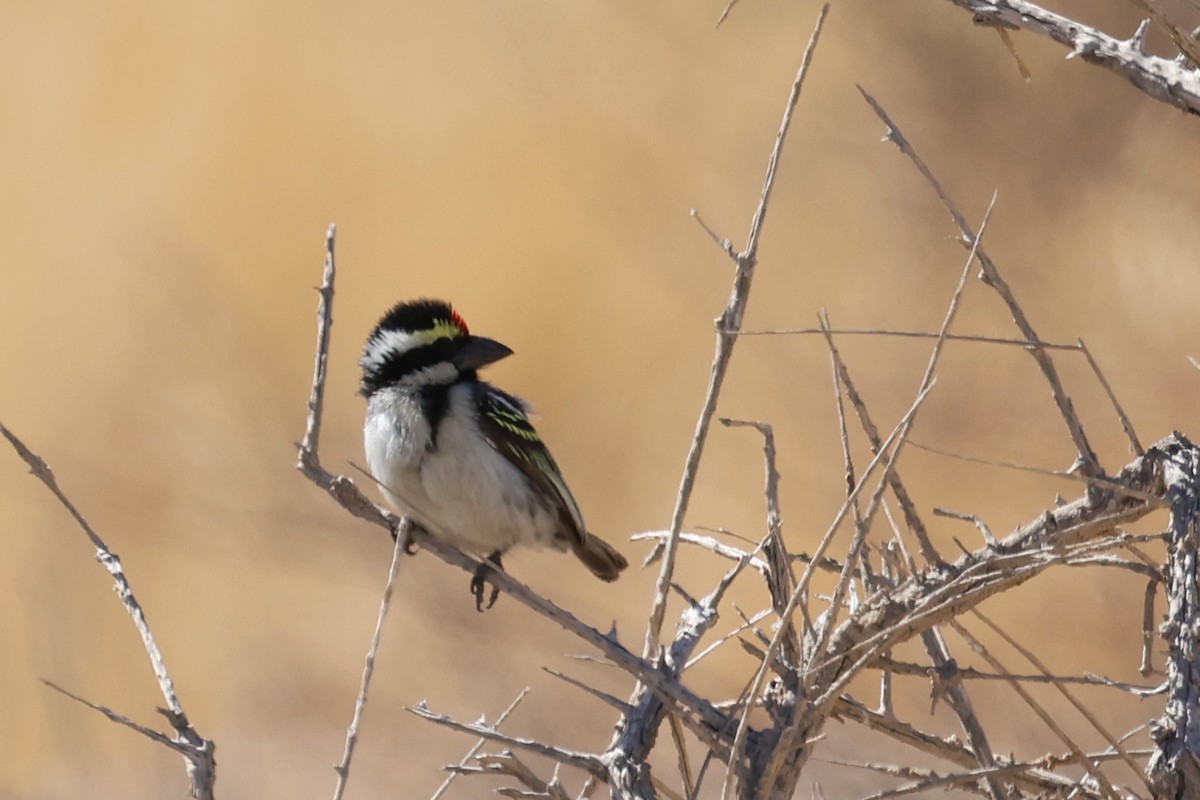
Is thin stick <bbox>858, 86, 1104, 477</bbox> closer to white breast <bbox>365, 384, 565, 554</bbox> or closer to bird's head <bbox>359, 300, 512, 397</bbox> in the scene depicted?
white breast <bbox>365, 384, 565, 554</bbox>

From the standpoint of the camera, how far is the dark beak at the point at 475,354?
11.1 feet

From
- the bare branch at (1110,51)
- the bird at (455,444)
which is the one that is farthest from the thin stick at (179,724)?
the bare branch at (1110,51)

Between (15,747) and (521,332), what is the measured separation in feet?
8.99

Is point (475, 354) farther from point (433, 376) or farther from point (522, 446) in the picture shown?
point (522, 446)

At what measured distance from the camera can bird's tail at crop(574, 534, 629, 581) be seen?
3598 millimetres

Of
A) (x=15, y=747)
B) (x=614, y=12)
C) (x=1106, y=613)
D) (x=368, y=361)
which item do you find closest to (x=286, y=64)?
(x=614, y=12)

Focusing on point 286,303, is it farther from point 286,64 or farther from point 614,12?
point 614,12

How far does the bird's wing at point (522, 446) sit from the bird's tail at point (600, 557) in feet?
0.13

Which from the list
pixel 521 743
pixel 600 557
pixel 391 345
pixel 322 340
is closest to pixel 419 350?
pixel 391 345

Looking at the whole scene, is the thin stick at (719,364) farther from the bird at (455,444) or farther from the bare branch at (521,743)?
the bird at (455,444)

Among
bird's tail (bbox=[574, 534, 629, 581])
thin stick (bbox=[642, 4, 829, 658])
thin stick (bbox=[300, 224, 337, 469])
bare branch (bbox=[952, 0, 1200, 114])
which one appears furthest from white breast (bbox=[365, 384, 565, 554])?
bare branch (bbox=[952, 0, 1200, 114])

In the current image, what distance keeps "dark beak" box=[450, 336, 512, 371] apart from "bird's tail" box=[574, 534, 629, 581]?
50 cm

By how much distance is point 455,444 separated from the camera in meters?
3.21

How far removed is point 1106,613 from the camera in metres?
5.79
